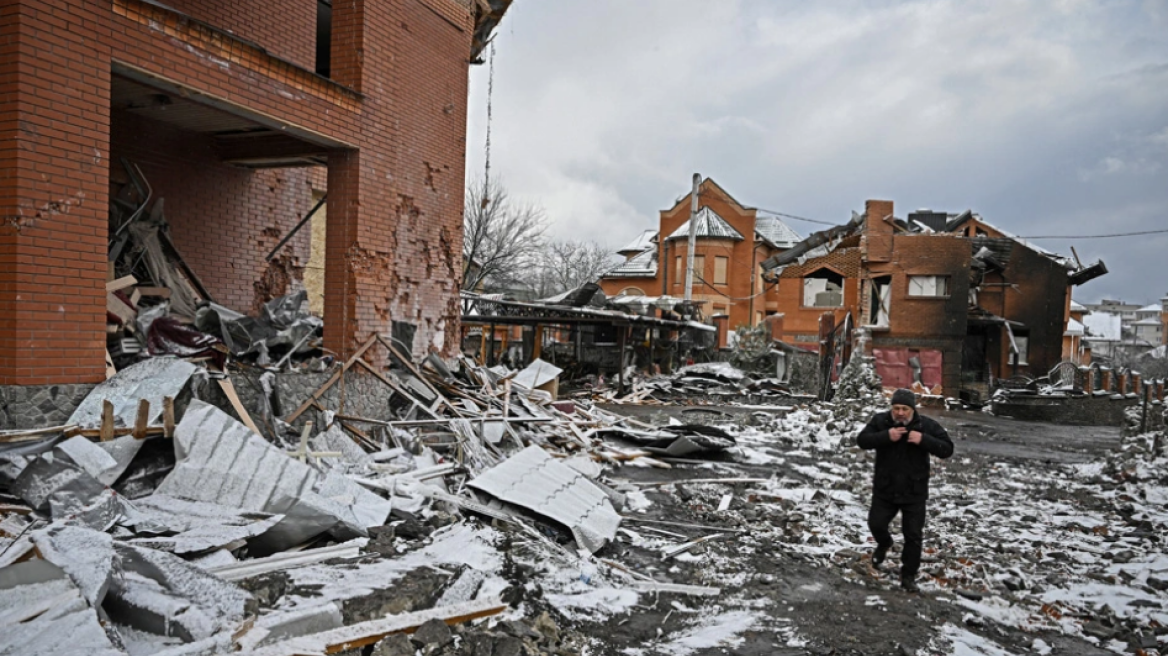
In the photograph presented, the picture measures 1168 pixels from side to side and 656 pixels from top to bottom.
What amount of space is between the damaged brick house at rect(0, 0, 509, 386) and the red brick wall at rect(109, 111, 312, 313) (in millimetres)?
23

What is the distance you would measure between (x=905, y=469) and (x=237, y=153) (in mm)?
9524

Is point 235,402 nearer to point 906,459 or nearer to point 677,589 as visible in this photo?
point 677,589

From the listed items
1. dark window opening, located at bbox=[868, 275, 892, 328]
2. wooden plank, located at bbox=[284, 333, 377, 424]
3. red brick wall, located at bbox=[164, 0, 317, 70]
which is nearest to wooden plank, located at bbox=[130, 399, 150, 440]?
wooden plank, located at bbox=[284, 333, 377, 424]

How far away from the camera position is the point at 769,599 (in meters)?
Answer: 5.42

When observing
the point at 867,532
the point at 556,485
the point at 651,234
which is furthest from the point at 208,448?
the point at 651,234

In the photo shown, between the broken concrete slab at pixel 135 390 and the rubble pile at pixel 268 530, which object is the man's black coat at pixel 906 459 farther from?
the broken concrete slab at pixel 135 390

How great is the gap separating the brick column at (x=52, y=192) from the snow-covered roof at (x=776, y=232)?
4684 cm

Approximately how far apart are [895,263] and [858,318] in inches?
102

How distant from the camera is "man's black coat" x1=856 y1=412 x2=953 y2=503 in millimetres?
5801

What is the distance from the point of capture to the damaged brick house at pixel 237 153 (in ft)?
19.5

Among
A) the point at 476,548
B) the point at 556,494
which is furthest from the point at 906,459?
the point at 476,548

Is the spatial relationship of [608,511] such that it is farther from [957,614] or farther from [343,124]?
[343,124]

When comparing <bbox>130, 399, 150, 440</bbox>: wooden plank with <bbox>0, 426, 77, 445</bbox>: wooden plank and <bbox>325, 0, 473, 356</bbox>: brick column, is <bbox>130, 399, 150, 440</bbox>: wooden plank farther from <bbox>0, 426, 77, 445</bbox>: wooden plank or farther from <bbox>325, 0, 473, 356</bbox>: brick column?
<bbox>325, 0, 473, 356</bbox>: brick column

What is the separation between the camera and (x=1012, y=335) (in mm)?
33562
